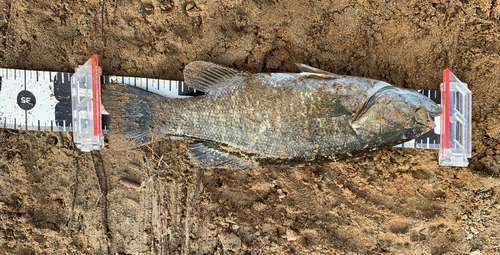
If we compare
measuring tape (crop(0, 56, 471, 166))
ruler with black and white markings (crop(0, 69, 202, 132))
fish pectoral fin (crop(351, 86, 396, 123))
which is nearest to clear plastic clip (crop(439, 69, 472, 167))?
measuring tape (crop(0, 56, 471, 166))

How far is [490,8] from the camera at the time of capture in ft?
13.7

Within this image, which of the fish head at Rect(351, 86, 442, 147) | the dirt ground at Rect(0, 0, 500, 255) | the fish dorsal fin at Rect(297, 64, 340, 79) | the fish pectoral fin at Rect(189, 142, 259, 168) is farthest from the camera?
the dirt ground at Rect(0, 0, 500, 255)

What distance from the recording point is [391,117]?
3.54m

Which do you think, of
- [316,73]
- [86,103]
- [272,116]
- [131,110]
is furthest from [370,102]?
[86,103]

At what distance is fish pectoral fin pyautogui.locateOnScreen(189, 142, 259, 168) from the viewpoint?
3.86m

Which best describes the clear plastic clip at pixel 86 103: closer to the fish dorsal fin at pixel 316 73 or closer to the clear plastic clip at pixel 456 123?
the fish dorsal fin at pixel 316 73

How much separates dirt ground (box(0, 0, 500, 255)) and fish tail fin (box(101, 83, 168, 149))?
37cm

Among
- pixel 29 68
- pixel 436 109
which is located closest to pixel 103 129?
pixel 29 68

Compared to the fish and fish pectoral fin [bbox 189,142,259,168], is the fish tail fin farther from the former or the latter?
fish pectoral fin [bbox 189,142,259,168]

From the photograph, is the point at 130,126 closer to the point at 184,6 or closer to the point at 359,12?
the point at 184,6

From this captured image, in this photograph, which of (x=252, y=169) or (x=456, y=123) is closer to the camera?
(x=456, y=123)

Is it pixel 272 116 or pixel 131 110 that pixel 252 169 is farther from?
pixel 131 110

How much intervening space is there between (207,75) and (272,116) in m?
1.04

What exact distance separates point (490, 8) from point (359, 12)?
174 cm
